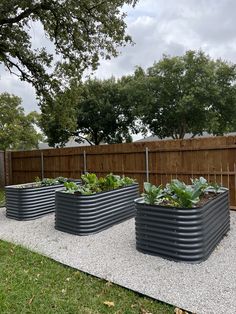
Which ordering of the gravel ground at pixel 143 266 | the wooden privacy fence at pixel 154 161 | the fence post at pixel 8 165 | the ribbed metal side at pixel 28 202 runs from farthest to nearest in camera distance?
the fence post at pixel 8 165, the wooden privacy fence at pixel 154 161, the ribbed metal side at pixel 28 202, the gravel ground at pixel 143 266

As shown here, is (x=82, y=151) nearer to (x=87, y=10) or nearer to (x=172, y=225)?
(x=87, y=10)

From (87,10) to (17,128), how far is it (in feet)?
56.5

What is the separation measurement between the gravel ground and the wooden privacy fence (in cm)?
153

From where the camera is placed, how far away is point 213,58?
61.2ft

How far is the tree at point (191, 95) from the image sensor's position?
18.0 metres

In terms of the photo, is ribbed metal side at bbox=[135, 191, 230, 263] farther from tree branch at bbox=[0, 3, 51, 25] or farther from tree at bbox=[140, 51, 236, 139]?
tree at bbox=[140, 51, 236, 139]

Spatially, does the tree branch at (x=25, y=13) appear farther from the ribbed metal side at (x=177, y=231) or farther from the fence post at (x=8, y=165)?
the ribbed metal side at (x=177, y=231)

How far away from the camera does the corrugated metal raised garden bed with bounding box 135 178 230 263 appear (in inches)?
136

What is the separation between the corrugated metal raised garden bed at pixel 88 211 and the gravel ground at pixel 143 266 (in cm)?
14

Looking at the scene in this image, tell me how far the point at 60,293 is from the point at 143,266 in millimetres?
1025

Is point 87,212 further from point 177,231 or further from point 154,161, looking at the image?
point 154,161

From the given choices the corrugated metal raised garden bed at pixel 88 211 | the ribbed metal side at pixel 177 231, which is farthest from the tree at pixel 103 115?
the ribbed metal side at pixel 177 231

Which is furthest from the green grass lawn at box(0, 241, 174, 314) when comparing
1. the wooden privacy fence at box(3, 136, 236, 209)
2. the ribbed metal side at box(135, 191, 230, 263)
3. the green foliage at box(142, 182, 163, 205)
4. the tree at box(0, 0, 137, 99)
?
the tree at box(0, 0, 137, 99)

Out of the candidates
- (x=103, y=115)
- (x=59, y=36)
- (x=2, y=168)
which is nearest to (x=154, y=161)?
(x=59, y=36)
